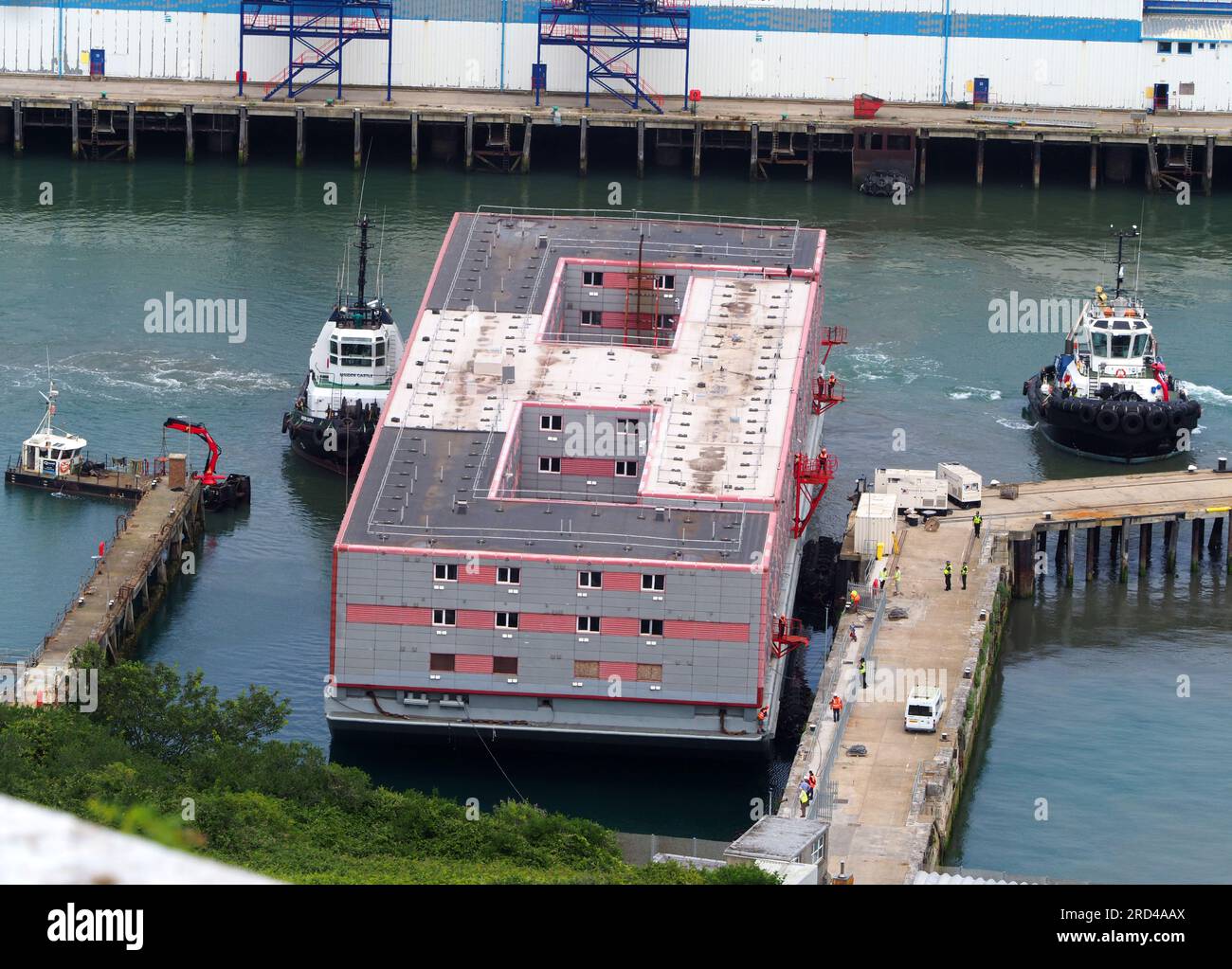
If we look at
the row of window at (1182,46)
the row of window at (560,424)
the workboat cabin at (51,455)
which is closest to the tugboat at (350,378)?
the workboat cabin at (51,455)

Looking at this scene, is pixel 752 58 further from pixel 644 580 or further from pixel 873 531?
pixel 644 580

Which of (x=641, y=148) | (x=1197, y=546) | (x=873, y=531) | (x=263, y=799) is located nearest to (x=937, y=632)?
(x=873, y=531)

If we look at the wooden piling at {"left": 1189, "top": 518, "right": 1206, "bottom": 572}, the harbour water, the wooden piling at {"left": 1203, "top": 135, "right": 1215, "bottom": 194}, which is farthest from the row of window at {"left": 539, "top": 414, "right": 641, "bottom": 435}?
the wooden piling at {"left": 1203, "top": 135, "right": 1215, "bottom": 194}

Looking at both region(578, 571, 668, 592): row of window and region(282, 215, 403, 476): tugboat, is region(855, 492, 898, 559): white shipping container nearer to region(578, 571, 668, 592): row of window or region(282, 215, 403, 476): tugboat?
region(578, 571, 668, 592): row of window

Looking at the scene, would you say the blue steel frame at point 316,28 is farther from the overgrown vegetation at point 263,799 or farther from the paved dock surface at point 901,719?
the overgrown vegetation at point 263,799

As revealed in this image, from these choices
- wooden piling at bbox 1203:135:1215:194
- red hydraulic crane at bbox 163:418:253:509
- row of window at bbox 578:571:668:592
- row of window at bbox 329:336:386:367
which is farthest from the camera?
wooden piling at bbox 1203:135:1215:194
